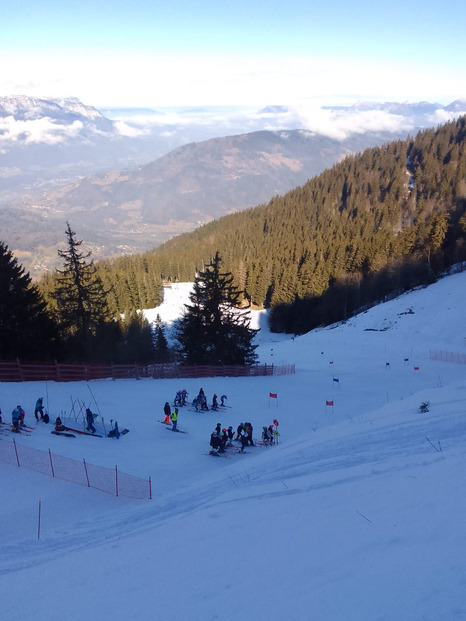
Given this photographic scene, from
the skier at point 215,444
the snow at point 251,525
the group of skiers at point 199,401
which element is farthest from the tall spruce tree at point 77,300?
the skier at point 215,444

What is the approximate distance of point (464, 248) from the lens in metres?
56.2

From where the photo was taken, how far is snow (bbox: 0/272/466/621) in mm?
6062

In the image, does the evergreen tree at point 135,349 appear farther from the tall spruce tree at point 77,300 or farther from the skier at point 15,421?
the skier at point 15,421

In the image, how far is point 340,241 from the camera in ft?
283

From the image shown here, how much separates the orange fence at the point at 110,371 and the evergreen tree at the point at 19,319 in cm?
172

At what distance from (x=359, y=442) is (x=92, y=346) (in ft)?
85.3

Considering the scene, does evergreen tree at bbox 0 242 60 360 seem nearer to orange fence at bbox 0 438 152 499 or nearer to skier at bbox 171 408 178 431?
orange fence at bbox 0 438 152 499

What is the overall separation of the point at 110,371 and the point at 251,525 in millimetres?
20205

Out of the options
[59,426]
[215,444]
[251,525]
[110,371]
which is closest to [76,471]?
[59,426]

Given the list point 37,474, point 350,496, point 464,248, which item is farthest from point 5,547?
point 464,248

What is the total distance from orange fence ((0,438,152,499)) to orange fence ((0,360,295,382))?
31.5ft

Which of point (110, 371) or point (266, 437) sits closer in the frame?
point (266, 437)

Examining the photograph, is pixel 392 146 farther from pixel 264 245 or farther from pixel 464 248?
pixel 464 248

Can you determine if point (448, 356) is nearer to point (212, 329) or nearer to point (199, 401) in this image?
point (212, 329)
